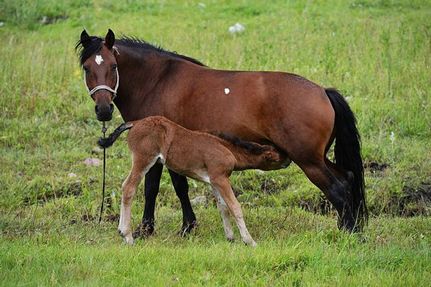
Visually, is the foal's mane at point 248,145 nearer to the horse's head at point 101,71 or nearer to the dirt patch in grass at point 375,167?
the horse's head at point 101,71

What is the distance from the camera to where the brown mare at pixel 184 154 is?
319 inches

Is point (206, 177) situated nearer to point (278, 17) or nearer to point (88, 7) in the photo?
point (278, 17)

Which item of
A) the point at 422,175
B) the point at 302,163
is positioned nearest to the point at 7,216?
the point at 302,163

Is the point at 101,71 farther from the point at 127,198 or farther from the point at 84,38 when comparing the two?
the point at 127,198

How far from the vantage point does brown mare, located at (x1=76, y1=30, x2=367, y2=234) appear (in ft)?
27.3

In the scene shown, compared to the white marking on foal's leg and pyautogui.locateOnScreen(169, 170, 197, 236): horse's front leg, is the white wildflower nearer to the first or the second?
pyautogui.locateOnScreen(169, 170, 197, 236): horse's front leg

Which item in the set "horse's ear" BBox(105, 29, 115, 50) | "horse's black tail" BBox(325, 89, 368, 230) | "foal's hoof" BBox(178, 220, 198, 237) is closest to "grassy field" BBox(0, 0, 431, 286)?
"foal's hoof" BBox(178, 220, 198, 237)

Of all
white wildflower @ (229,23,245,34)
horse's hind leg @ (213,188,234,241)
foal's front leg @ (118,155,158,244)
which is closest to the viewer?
foal's front leg @ (118,155,158,244)

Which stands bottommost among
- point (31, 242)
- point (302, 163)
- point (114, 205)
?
point (114, 205)

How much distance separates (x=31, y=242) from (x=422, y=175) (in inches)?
200

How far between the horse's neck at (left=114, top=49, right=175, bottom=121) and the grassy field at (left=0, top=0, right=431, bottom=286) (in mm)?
1310

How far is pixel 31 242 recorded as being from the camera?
7.60 m

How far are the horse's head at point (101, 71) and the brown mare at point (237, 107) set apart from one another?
0.03 feet

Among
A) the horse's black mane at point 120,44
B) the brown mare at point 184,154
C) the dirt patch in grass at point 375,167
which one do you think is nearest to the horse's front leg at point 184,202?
the brown mare at point 184,154
